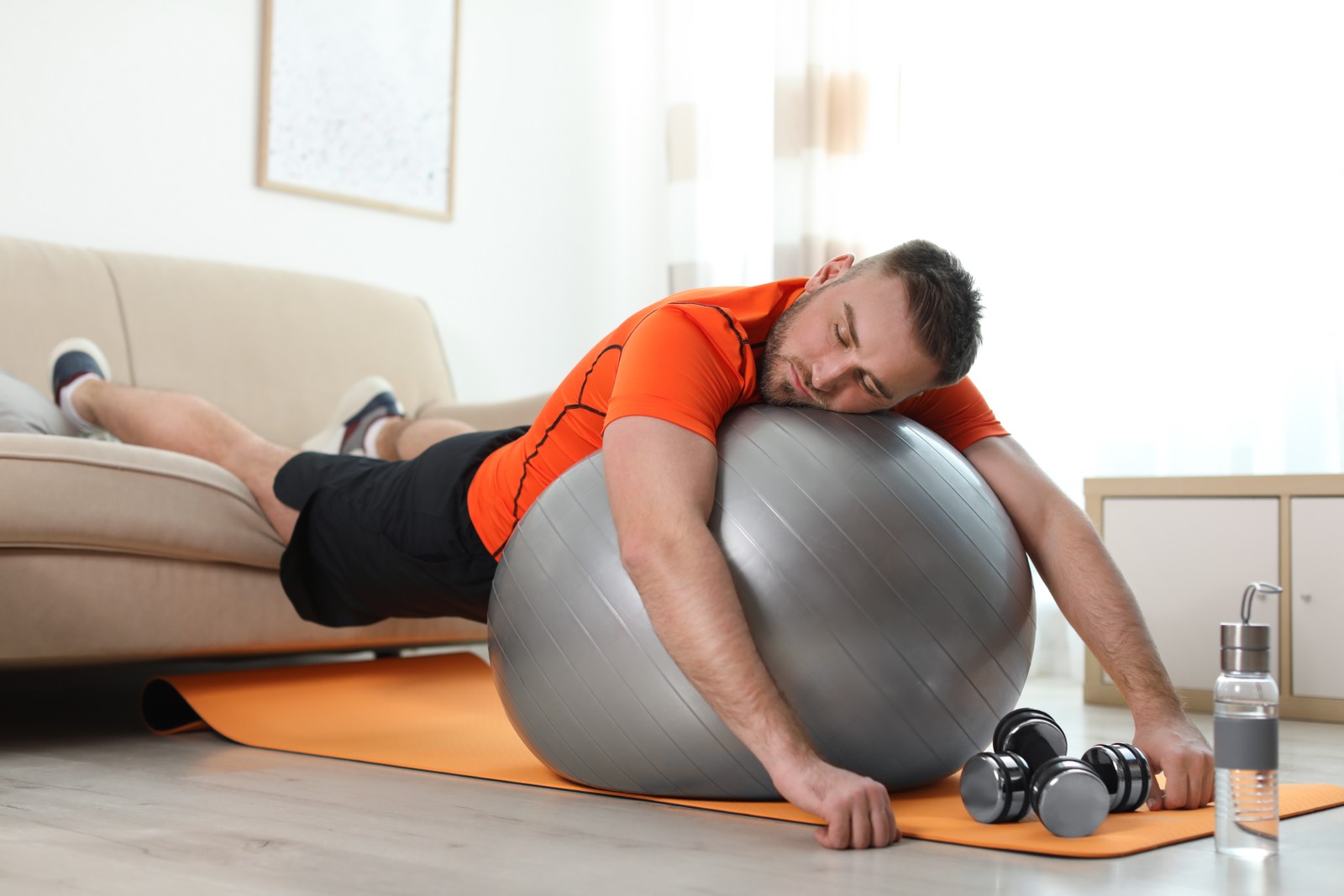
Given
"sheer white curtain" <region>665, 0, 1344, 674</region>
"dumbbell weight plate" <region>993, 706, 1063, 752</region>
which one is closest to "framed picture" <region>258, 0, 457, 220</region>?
"sheer white curtain" <region>665, 0, 1344, 674</region>

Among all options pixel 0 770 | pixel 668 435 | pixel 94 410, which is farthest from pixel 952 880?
pixel 94 410

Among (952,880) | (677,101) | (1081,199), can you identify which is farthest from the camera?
(677,101)

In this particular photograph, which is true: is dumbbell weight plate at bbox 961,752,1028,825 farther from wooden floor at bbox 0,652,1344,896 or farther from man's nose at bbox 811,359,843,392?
man's nose at bbox 811,359,843,392

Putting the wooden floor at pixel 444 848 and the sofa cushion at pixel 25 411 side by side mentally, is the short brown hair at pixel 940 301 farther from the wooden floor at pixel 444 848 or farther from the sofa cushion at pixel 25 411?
the sofa cushion at pixel 25 411

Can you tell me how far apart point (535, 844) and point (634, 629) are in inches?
10.4

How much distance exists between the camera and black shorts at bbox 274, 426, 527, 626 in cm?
200

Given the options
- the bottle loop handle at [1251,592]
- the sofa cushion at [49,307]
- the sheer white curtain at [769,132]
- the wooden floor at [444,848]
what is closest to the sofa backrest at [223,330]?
the sofa cushion at [49,307]

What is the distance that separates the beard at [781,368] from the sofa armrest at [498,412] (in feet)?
4.25

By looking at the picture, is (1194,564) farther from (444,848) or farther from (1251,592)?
(444,848)

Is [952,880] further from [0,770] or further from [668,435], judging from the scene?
[0,770]

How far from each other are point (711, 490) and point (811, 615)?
184 millimetres

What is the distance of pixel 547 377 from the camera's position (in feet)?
14.4

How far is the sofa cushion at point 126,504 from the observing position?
6.42 ft

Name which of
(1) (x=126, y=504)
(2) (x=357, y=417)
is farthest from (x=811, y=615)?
(2) (x=357, y=417)
